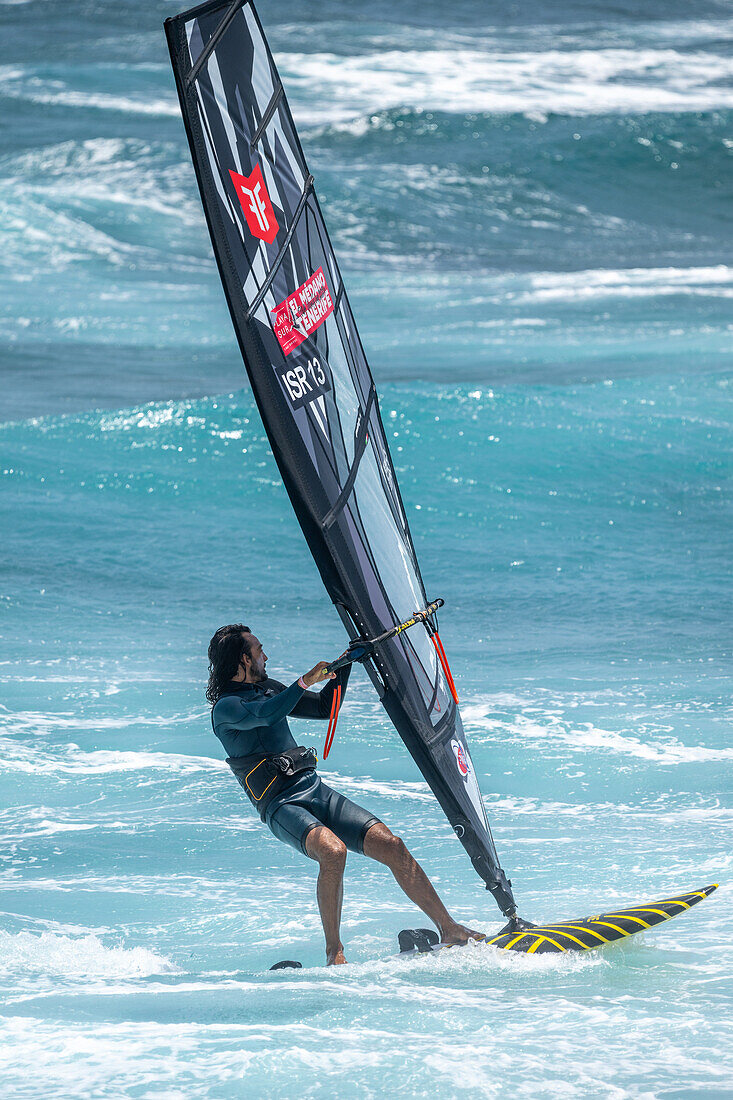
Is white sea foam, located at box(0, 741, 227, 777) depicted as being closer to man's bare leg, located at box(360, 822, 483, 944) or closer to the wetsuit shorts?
the wetsuit shorts

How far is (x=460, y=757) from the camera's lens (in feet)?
14.4

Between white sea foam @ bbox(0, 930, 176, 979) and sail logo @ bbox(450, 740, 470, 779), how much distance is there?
3.89 ft

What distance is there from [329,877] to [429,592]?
6004 millimetres

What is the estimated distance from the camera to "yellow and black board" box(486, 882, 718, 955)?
13.7ft

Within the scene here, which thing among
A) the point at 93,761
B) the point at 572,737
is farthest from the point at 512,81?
the point at 93,761

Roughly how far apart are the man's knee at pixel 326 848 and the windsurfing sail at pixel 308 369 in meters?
0.35

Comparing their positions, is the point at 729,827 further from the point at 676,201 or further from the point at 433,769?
the point at 676,201

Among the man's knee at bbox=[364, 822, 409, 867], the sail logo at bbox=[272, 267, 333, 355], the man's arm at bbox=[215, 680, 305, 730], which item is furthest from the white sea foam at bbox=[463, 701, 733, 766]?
the sail logo at bbox=[272, 267, 333, 355]

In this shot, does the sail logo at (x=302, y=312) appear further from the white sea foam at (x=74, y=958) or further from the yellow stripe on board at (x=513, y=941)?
the white sea foam at (x=74, y=958)

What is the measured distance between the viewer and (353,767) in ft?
22.0

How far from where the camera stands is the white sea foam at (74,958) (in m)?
4.45

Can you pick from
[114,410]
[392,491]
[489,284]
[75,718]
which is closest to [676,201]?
[489,284]

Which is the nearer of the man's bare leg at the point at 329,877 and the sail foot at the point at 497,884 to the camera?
the man's bare leg at the point at 329,877

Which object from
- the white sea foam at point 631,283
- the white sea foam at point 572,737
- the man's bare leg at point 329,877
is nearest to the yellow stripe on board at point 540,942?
the man's bare leg at point 329,877
